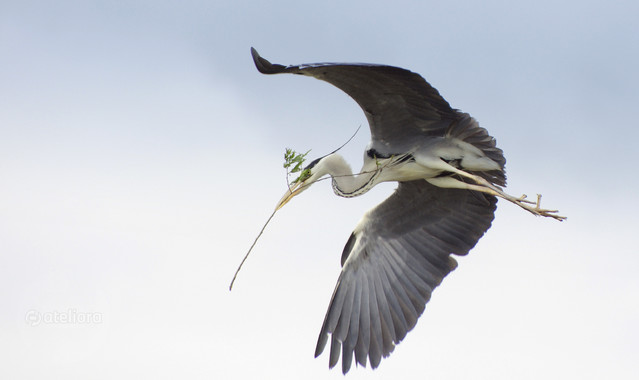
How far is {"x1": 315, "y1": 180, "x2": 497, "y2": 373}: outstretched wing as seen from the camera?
33.0 ft

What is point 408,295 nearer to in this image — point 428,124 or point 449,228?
point 449,228

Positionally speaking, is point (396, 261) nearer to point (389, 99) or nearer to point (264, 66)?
point (389, 99)

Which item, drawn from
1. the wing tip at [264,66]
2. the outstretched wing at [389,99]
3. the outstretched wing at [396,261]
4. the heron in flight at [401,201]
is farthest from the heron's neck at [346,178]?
the wing tip at [264,66]

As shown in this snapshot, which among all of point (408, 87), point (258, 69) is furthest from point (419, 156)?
point (258, 69)

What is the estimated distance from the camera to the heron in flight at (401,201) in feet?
29.8

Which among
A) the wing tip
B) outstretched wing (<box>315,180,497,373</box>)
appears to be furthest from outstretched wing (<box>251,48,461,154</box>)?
outstretched wing (<box>315,180,497,373</box>)

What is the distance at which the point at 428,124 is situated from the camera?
944cm

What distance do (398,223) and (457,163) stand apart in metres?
1.45

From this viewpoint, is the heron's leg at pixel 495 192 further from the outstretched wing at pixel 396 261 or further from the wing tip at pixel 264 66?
the wing tip at pixel 264 66

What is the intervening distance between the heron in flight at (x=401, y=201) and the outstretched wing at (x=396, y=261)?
12 millimetres

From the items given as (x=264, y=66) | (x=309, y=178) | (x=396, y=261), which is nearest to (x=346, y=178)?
(x=309, y=178)

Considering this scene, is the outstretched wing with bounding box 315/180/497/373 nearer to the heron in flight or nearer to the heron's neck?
the heron in flight

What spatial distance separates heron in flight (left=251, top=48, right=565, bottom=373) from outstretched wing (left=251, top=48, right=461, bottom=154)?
0.04 feet

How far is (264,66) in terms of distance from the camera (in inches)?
308
